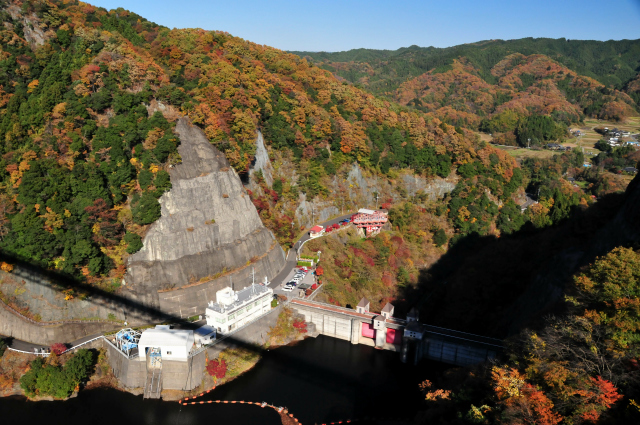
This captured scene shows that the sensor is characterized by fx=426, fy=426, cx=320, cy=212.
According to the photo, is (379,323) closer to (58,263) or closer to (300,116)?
(58,263)

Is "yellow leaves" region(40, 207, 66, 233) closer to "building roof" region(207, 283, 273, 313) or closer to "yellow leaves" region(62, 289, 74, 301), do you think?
"yellow leaves" region(62, 289, 74, 301)

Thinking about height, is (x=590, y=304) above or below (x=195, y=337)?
above

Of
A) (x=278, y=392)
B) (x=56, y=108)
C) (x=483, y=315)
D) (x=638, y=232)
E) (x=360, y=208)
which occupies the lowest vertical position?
(x=278, y=392)

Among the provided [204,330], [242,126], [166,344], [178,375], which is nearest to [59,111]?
[242,126]

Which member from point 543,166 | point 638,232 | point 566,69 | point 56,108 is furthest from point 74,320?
point 566,69

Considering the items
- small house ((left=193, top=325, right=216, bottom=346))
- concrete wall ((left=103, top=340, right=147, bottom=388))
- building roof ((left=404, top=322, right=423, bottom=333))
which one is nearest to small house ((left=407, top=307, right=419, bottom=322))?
building roof ((left=404, top=322, right=423, bottom=333))

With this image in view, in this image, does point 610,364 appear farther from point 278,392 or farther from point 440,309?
point 440,309
